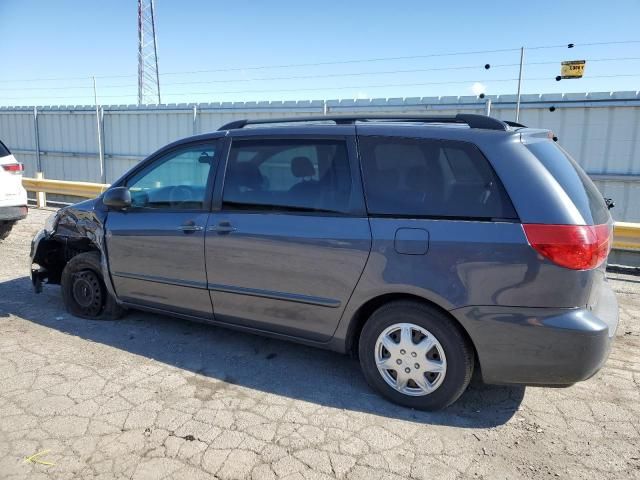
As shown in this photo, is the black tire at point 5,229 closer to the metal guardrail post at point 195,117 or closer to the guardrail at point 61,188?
the guardrail at point 61,188

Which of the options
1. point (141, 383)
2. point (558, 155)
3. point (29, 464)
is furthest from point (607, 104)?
point (29, 464)

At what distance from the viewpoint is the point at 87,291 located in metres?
4.51

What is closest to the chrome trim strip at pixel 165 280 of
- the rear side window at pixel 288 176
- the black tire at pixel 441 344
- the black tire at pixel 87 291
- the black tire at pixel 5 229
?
the black tire at pixel 87 291

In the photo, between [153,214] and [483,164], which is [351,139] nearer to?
[483,164]

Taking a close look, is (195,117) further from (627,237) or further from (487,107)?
(627,237)

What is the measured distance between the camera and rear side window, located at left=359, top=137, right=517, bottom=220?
9.08 feet

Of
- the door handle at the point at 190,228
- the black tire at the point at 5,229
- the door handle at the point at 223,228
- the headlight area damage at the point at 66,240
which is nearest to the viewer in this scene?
the door handle at the point at 223,228

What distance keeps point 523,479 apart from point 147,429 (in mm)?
2062

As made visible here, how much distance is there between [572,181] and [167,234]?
2896 mm

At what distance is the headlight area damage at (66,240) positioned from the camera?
425cm

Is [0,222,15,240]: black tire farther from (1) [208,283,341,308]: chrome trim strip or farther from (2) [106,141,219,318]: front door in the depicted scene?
(1) [208,283,341,308]: chrome trim strip

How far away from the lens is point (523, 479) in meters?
2.41

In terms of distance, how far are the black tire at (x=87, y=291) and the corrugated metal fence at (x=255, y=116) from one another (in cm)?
718

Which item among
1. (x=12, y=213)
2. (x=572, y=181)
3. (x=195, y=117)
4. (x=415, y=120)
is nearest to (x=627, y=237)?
(x=572, y=181)
